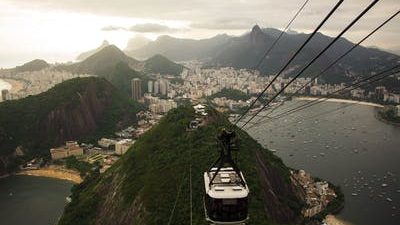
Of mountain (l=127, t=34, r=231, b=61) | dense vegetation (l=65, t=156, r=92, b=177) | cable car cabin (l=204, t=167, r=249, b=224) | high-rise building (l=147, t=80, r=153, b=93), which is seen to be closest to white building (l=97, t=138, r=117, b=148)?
dense vegetation (l=65, t=156, r=92, b=177)

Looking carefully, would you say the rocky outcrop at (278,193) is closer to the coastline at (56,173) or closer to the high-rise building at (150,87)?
the coastline at (56,173)

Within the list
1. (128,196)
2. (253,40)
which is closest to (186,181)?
(128,196)

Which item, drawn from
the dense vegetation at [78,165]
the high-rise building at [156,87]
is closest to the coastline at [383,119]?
the high-rise building at [156,87]

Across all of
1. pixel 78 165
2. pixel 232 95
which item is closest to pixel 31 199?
pixel 78 165

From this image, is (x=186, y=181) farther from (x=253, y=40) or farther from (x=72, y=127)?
(x=253, y=40)

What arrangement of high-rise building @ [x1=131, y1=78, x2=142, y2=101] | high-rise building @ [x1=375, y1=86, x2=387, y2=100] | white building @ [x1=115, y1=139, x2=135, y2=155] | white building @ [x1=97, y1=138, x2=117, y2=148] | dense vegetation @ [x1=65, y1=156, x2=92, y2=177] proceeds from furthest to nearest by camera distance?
high-rise building @ [x1=375, y1=86, x2=387, y2=100] < high-rise building @ [x1=131, y1=78, x2=142, y2=101] < white building @ [x1=97, y1=138, x2=117, y2=148] < white building @ [x1=115, y1=139, x2=135, y2=155] < dense vegetation @ [x1=65, y1=156, x2=92, y2=177]

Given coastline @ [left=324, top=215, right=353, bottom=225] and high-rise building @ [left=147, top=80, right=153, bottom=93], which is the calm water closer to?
coastline @ [left=324, top=215, right=353, bottom=225]
